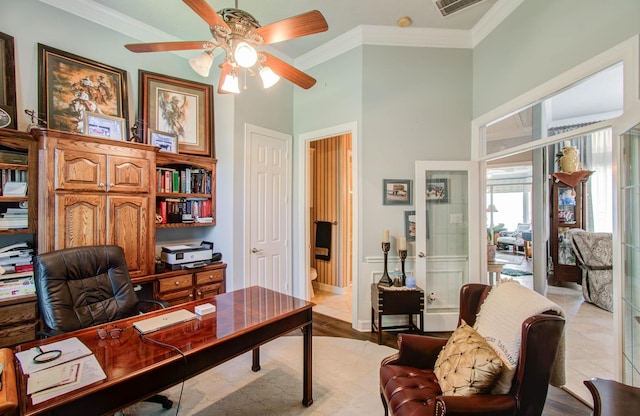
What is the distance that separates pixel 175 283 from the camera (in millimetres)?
2828

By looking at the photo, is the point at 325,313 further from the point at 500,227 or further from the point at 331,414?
the point at 500,227

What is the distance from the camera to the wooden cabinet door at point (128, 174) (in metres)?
2.49

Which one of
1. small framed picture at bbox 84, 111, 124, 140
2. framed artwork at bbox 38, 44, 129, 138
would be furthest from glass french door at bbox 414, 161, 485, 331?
framed artwork at bbox 38, 44, 129, 138

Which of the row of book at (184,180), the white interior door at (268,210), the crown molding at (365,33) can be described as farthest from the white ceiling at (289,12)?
the row of book at (184,180)

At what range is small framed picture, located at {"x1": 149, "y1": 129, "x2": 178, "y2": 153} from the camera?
2941 millimetres

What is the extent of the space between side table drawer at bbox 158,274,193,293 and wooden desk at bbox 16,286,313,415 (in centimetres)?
104

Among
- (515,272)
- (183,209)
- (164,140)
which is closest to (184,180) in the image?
(183,209)

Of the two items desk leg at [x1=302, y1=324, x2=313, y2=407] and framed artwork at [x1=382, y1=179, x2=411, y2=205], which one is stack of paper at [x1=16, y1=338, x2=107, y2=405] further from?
framed artwork at [x1=382, y1=179, x2=411, y2=205]

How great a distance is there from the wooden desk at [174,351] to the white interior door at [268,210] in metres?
1.38

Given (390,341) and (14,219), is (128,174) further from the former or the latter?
(390,341)

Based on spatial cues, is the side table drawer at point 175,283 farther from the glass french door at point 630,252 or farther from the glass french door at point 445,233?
the glass french door at point 630,252

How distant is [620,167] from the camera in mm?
1660

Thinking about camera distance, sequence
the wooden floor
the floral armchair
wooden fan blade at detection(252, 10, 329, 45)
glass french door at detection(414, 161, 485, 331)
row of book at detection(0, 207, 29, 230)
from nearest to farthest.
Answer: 1. wooden fan blade at detection(252, 10, 329, 45)
2. the wooden floor
3. row of book at detection(0, 207, 29, 230)
4. glass french door at detection(414, 161, 485, 331)
5. the floral armchair

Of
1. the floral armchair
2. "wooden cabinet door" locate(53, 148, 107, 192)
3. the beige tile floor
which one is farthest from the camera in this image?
the floral armchair
